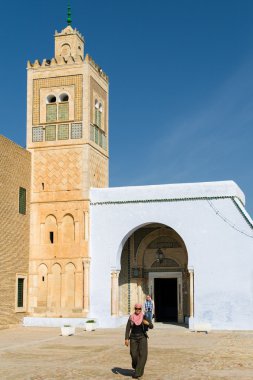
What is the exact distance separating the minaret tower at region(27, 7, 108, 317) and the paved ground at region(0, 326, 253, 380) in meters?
2.77

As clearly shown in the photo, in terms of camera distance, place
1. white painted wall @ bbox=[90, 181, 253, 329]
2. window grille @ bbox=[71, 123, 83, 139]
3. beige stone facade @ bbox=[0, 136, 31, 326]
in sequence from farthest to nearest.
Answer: window grille @ bbox=[71, 123, 83, 139] → white painted wall @ bbox=[90, 181, 253, 329] → beige stone facade @ bbox=[0, 136, 31, 326]

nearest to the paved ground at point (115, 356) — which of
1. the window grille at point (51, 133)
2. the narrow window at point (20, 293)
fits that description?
the narrow window at point (20, 293)

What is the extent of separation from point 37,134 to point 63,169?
75.5 inches

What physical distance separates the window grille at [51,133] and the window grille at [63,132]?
210 millimetres

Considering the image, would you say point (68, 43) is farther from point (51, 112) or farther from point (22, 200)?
point (22, 200)

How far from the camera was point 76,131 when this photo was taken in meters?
23.3

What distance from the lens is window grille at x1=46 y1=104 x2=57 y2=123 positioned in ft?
78.1

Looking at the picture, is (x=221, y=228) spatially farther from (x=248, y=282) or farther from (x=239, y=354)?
(x=239, y=354)

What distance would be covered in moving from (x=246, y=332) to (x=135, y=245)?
6.15 meters

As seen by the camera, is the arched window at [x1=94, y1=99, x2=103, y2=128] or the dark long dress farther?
the arched window at [x1=94, y1=99, x2=103, y2=128]

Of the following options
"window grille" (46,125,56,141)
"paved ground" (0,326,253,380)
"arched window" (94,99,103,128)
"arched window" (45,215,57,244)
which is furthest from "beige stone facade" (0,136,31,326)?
"arched window" (94,99,103,128)

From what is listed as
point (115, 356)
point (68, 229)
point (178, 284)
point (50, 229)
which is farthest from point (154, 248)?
point (115, 356)

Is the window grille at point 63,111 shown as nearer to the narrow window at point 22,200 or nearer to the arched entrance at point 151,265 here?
the narrow window at point 22,200

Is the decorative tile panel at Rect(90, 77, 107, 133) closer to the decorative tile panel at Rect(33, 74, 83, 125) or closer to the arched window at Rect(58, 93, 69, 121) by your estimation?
the decorative tile panel at Rect(33, 74, 83, 125)
